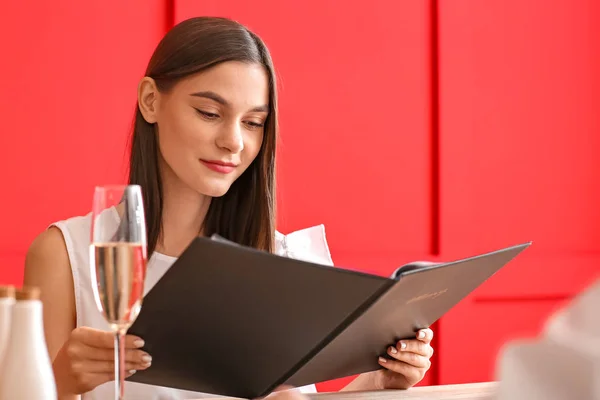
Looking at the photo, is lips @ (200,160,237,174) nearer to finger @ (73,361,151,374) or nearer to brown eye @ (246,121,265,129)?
brown eye @ (246,121,265,129)

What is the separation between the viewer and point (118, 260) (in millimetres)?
943

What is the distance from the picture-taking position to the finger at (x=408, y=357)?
1.40m

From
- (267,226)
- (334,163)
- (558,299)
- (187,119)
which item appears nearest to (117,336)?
(187,119)

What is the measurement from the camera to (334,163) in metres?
2.99

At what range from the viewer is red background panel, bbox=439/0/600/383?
3.15m

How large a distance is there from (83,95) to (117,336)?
1.75 metres

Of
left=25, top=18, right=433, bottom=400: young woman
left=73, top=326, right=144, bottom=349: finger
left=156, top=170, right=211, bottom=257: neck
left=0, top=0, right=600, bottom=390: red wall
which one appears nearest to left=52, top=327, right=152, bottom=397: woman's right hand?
left=73, top=326, right=144, bottom=349: finger

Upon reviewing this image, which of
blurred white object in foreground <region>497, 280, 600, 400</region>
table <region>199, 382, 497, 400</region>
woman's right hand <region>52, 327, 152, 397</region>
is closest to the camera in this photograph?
blurred white object in foreground <region>497, 280, 600, 400</region>

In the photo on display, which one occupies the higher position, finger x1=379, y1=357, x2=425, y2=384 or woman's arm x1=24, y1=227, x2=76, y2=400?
woman's arm x1=24, y1=227, x2=76, y2=400

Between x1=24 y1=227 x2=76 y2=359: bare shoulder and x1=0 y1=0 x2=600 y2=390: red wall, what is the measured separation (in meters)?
0.80

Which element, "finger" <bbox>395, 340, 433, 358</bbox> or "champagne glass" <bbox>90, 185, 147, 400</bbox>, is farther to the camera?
"finger" <bbox>395, 340, 433, 358</bbox>

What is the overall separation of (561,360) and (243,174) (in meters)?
1.49

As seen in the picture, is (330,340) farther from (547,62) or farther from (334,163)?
(547,62)

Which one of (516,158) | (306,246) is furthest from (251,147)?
(516,158)
